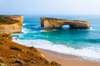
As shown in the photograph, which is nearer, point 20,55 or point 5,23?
point 20,55

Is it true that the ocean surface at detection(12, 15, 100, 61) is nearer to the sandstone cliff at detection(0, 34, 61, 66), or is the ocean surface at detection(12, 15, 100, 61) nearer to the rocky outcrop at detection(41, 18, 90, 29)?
the sandstone cliff at detection(0, 34, 61, 66)

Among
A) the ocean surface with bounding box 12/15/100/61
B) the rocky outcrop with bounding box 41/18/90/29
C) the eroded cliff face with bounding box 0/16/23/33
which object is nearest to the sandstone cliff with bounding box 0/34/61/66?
the ocean surface with bounding box 12/15/100/61

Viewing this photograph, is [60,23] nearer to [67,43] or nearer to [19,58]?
[67,43]

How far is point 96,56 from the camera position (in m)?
27.6

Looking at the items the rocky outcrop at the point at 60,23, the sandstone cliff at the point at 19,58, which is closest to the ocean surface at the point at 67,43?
the sandstone cliff at the point at 19,58

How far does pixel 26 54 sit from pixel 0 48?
6.61 feet

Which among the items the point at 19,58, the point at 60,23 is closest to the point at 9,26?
the point at 60,23

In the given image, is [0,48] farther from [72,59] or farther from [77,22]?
[77,22]

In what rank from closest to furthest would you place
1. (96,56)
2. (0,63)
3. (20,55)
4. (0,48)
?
(0,63) → (20,55) → (0,48) → (96,56)

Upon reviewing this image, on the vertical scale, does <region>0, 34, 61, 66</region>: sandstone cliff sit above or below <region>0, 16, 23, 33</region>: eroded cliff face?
above

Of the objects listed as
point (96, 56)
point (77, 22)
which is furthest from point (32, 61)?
point (77, 22)

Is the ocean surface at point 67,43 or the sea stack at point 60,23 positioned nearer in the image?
the ocean surface at point 67,43

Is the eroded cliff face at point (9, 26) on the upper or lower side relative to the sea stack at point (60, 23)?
upper

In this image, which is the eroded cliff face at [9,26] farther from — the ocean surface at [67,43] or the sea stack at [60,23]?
the sea stack at [60,23]
